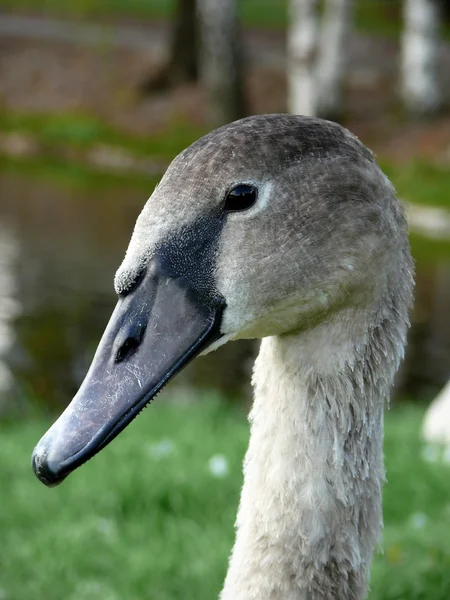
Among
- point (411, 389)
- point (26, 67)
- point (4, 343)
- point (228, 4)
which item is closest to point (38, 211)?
point (228, 4)

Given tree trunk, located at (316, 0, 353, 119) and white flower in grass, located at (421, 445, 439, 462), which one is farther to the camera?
tree trunk, located at (316, 0, 353, 119)

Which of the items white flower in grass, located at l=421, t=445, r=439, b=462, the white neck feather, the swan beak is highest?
the swan beak

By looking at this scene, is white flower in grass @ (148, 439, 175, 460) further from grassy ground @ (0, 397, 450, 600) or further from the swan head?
the swan head

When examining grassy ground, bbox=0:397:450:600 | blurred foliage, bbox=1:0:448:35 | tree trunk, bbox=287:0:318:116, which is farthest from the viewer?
blurred foliage, bbox=1:0:448:35

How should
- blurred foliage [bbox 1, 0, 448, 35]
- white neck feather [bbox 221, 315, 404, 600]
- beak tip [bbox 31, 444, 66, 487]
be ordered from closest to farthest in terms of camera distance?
beak tip [bbox 31, 444, 66, 487]
white neck feather [bbox 221, 315, 404, 600]
blurred foliage [bbox 1, 0, 448, 35]

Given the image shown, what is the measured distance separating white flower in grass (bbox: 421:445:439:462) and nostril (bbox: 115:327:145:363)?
303 cm

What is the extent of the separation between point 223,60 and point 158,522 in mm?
11827

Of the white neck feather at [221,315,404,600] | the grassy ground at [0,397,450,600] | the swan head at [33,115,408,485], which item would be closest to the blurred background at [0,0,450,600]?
the grassy ground at [0,397,450,600]

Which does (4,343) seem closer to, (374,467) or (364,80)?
(374,467)

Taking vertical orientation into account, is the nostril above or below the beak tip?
above

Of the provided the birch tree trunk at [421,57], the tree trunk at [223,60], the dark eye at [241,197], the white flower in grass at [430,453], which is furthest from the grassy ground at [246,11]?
the dark eye at [241,197]

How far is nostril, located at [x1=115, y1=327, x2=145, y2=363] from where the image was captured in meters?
2.13

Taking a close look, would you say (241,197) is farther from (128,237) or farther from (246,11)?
(246,11)

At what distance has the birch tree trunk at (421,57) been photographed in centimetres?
1661
